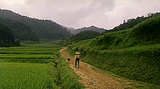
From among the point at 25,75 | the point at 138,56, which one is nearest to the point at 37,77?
the point at 25,75

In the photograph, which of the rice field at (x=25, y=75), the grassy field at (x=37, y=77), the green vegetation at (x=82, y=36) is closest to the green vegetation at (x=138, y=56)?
the grassy field at (x=37, y=77)

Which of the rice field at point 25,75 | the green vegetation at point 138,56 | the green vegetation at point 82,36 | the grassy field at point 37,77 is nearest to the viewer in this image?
the rice field at point 25,75

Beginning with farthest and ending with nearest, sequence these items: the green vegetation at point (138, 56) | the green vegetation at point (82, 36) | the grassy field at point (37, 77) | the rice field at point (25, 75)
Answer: the green vegetation at point (82, 36)
the green vegetation at point (138, 56)
the grassy field at point (37, 77)
the rice field at point (25, 75)

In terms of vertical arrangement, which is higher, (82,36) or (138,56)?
(82,36)

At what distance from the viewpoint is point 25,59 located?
25953mm

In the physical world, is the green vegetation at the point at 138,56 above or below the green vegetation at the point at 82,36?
below

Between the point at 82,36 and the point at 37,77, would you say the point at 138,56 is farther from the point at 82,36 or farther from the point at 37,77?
the point at 82,36

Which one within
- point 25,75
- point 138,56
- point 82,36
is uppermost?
point 82,36

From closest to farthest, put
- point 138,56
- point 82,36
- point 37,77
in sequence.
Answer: point 37,77
point 138,56
point 82,36

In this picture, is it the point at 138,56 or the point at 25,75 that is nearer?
the point at 25,75

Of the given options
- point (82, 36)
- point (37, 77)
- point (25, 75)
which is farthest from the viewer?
point (82, 36)

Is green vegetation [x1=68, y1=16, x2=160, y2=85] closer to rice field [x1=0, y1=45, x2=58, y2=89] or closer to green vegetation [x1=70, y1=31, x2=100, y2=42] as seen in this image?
rice field [x1=0, y1=45, x2=58, y2=89]

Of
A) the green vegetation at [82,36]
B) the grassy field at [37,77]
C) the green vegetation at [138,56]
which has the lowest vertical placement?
the grassy field at [37,77]

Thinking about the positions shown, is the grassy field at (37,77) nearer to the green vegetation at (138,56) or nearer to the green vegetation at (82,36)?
the green vegetation at (138,56)
